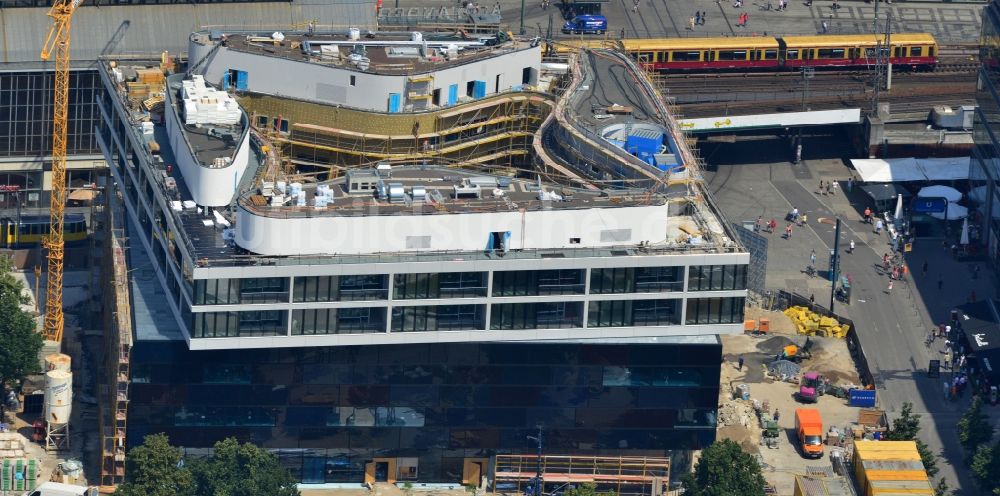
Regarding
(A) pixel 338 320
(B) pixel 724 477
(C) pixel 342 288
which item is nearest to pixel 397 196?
(C) pixel 342 288

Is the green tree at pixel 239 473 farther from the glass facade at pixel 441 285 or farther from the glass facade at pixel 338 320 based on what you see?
the glass facade at pixel 441 285

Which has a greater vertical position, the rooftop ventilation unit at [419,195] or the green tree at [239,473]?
the rooftop ventilation unit at [419,195]

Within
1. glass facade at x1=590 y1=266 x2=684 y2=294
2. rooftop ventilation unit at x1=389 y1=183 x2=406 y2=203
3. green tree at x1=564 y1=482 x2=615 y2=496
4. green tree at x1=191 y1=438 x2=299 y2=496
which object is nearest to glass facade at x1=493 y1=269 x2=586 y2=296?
glass facade at x1=590 y1=266 x2=684 y2=294

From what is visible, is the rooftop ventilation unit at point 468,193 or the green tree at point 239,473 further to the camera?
the rooftop ventilation unit at point 468,193

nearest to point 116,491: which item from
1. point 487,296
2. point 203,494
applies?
point 203,494

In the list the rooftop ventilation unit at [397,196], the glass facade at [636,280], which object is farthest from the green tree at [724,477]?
the rooftop ventilation unit at [397,196]

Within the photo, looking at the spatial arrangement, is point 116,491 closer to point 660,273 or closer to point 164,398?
point 164,398
